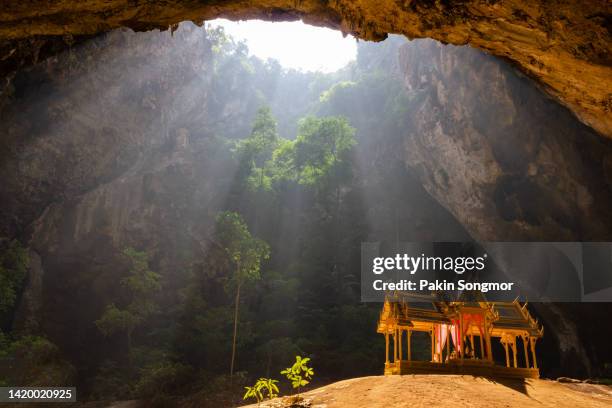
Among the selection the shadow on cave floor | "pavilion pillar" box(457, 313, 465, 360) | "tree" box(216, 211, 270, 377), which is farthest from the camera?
"tree" box(216, 211, 270, 377)

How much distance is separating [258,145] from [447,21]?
22933 millimetres

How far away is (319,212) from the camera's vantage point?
2822 centimetres

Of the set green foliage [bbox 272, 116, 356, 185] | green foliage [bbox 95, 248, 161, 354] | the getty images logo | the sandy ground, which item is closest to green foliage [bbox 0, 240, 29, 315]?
green foliage [bbox 95, 248, 161, 354]

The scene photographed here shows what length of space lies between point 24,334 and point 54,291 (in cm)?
392

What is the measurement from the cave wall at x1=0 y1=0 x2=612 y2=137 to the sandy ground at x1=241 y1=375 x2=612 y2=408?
19.4ft

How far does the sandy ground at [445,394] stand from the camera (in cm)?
808

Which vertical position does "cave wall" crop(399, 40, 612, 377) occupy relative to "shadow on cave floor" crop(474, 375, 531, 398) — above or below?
above

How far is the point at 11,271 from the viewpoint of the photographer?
60.3 feet

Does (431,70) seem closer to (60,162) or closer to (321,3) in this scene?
(321,3)

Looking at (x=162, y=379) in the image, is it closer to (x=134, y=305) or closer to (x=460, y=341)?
(x=134, y=305)

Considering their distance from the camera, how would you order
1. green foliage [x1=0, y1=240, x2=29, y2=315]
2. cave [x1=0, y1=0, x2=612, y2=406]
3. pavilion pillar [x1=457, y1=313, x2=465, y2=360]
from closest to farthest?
pavilion pillar [x1=457, y1=313, x2=465, y2=360]
cave [x1=0, y1=0, x2=612, y2=406]
green foliage [x1=0, y1=240, x2=29, y2=315]

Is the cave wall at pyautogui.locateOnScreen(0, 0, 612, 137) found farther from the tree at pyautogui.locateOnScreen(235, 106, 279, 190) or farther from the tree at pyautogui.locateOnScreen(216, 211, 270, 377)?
the tree at pyautogui.locateOnScreen(235, 106, 279, 190)

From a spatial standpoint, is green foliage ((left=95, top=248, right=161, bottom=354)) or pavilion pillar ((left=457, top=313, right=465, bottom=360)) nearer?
pavilion pillar ((left=457, top=313, right=465, bottom=360))

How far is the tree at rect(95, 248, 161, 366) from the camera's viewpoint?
66.0 ft
